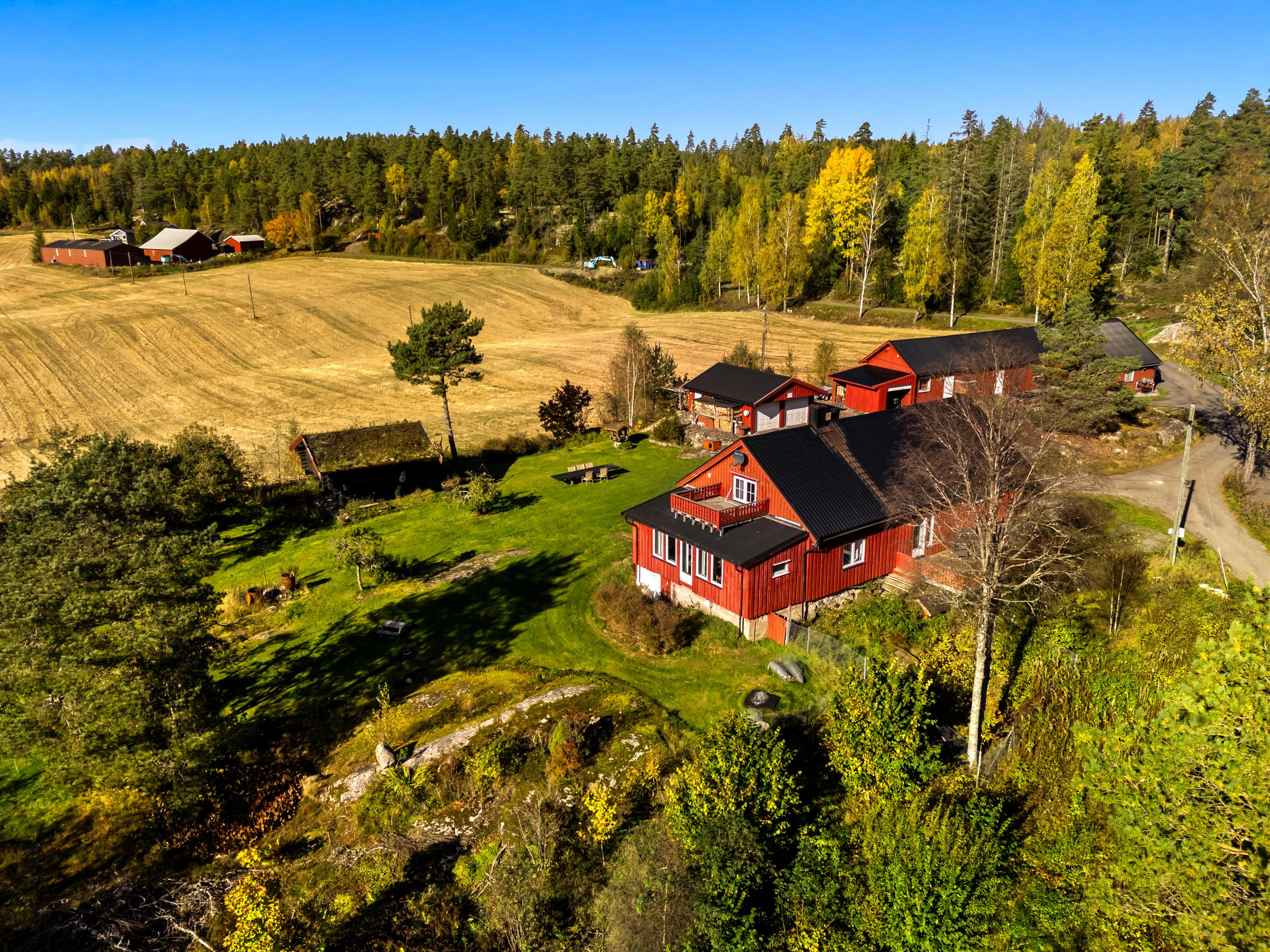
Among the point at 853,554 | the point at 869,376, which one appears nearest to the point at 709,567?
the point at 853,554

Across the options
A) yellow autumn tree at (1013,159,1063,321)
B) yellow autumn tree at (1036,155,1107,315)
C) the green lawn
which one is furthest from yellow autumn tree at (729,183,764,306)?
the green lawn

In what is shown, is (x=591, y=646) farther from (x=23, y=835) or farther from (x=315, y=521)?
(x=315, y=521)

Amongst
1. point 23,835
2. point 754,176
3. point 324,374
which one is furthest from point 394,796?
point 754,176

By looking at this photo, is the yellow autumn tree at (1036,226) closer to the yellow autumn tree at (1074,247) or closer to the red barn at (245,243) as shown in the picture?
the yellow autumn tree at (1074,247)

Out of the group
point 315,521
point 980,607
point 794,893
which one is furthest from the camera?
point 315,521

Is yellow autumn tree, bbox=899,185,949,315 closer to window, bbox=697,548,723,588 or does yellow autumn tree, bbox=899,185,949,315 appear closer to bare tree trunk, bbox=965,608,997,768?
window, bbox=697,548,723,588

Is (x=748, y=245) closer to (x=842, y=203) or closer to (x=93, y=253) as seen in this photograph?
(x=842, y=203)

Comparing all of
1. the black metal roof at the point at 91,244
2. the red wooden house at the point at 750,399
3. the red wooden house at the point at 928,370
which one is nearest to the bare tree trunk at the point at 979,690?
the red wooden house at the point at 750,399
